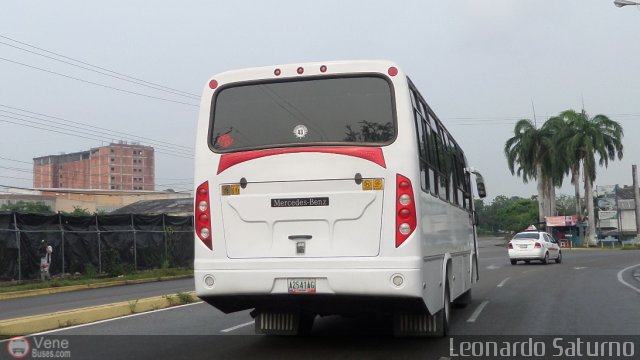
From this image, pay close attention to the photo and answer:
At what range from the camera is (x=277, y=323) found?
9.34 m

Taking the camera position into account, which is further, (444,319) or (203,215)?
(444,319)

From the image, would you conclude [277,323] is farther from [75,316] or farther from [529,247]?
[529,247]

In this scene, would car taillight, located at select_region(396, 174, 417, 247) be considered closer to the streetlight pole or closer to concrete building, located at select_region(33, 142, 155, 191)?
the streetlight pole

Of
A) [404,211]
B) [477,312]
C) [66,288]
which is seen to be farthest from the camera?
[66,288]

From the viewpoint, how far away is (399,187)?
7434mm

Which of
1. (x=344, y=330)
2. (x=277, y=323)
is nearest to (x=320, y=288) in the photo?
(x=277, y=323)

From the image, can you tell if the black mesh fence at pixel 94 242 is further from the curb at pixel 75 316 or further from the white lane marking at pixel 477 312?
the white lane marking at pixel 477 312

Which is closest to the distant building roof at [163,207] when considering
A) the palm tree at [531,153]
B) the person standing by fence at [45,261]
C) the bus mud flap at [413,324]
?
the palm tree at [531,153]

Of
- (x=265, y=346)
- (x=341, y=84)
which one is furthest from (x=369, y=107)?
(x=265, y=346)

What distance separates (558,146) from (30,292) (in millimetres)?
49730

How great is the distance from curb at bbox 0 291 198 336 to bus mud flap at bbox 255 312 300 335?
351 cm

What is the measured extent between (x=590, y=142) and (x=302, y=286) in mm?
56962

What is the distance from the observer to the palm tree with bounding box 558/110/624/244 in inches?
2338

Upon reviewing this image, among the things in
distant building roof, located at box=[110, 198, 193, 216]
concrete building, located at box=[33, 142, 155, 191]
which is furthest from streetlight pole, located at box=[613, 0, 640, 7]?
concrete building, located at box=[33, 142, 155, 191]
